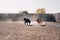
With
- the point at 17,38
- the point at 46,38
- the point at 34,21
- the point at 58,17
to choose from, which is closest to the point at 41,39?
the point at 46,38

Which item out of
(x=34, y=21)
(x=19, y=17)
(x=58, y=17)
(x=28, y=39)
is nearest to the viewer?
(x=28, y=39)

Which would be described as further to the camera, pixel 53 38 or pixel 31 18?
pixel 31 18

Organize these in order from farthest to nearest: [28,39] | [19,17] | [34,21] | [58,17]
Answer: [58,17] → [19,17] → [34,21] → [28,39]

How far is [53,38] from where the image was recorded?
704cm

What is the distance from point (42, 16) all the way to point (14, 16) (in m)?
2.67

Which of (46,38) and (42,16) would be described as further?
(42,16)

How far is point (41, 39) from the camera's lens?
6.83 metres

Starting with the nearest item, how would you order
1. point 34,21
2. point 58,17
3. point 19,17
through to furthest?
point 34,21 → point 19,17 → point 58,17

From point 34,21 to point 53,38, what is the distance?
779 centimetres

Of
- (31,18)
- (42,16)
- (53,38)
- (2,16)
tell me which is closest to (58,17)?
(42,16)

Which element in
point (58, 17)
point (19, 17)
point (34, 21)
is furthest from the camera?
point (58, 17)

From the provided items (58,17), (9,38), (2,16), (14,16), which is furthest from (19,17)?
(9,38)

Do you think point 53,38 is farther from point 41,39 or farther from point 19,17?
point 19,17

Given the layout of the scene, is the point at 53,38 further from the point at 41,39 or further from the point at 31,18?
the point at 31,18
